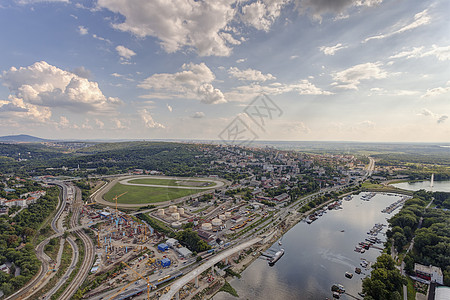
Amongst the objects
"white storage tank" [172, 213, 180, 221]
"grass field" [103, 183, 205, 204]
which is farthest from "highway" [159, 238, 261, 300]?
"grass field" [103, 183, 205, 204]

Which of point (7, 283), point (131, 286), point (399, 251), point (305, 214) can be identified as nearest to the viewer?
point (7, 283)

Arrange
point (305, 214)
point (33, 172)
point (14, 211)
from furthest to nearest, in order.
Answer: point (33, 172), point (305, 214), point (14, 211)

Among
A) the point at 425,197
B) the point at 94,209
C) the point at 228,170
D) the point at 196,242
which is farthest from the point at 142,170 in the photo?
the point at 425,197

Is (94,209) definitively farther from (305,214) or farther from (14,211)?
(305,214)

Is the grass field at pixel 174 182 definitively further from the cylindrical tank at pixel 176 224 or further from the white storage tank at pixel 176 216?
the cylindrical tank at pixel 176 224

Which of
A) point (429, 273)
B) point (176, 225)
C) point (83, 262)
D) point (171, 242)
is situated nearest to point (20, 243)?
point (83, 262)

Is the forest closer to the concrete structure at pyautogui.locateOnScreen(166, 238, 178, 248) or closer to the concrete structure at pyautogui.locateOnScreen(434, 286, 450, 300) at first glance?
the concrete structure at pyautogui.locateOnScreen(166, 238, 178, 248)

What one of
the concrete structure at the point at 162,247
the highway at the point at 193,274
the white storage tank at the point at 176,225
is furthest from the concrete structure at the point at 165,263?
the white storage tank at the point at 176,225
